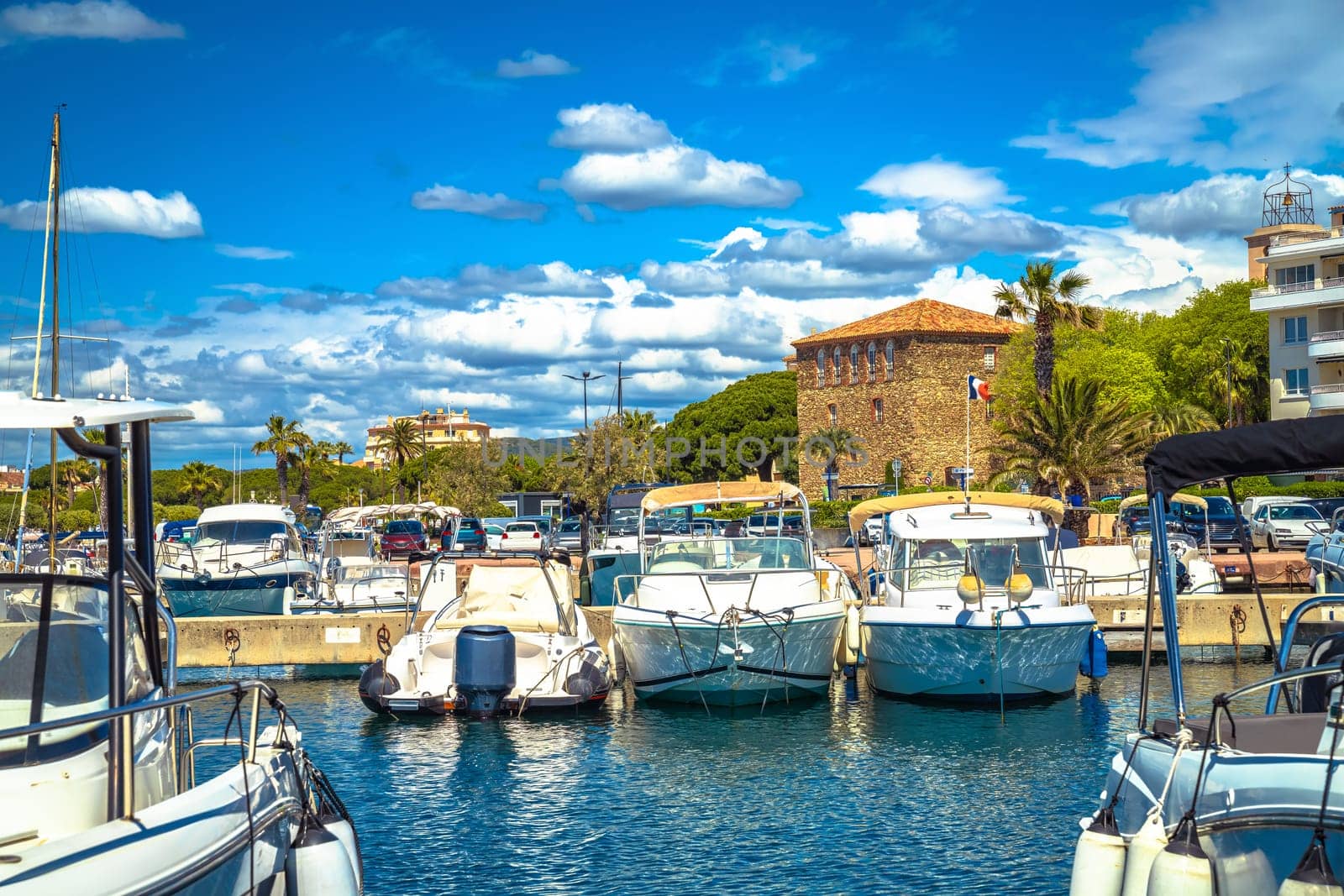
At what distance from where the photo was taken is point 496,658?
1694cm

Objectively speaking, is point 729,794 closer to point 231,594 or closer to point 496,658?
point 496,658

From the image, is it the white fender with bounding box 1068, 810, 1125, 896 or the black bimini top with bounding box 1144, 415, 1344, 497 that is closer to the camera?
the white fender with bounding box 1068, 810, 1125, 896

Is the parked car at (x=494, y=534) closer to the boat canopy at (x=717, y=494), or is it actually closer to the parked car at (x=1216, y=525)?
the parked car at (x=1216, y=525)

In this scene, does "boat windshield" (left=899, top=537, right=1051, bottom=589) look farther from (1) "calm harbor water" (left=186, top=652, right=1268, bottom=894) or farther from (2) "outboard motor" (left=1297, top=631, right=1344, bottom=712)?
(2) "outboard motor" (left=1297, top=631, right=1344, bottom=712)

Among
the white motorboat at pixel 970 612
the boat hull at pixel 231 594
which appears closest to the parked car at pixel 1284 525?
the white motorboat at pixel 970 612

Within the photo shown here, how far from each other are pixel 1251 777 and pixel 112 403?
590 cm

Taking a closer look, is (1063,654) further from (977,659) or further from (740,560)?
(740,560)

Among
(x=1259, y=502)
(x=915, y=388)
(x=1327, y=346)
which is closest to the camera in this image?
(x=1259, y=502)

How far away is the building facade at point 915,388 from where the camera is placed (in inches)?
3410

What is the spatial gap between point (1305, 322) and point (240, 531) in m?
50.4

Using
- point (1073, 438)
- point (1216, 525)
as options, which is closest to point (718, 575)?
point (1073, 438)

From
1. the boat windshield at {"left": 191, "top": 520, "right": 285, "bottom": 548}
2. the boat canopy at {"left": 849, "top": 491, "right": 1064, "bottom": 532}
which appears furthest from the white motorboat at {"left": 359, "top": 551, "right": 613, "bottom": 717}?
the boat windshield at {"left": 191, "top": 520, "right": 285, "bottom": 548}

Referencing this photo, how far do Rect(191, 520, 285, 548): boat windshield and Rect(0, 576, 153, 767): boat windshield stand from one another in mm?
23372

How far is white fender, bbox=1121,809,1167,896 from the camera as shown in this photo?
24.0ft
